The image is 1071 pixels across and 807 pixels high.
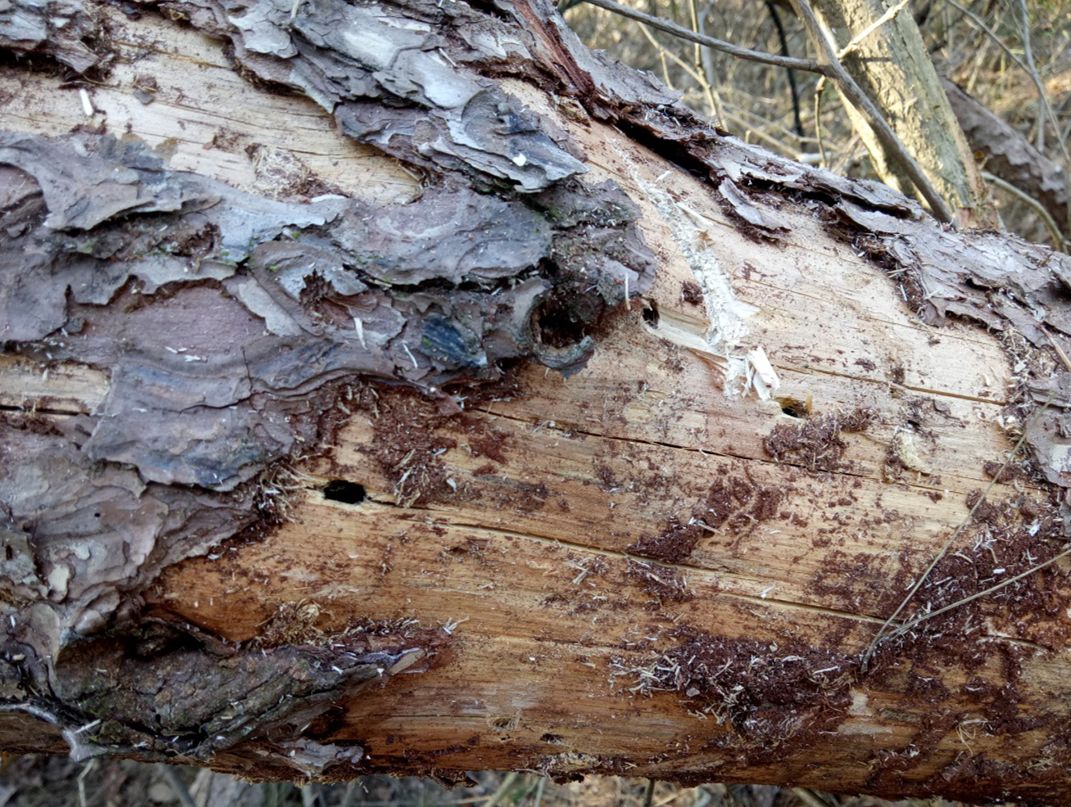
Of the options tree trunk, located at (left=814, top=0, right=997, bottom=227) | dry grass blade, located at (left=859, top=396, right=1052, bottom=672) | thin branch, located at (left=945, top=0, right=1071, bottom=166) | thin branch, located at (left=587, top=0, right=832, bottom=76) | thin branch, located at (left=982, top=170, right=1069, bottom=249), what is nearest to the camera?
dry grass blade, located at (left=859, top=396, right=1052, bottom=672)

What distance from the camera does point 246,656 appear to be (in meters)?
1.20

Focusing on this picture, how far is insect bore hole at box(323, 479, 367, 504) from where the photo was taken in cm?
119

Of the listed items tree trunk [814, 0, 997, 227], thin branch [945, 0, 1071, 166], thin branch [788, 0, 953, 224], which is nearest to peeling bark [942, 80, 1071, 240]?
thin branch [945, 0, 1071, 166]

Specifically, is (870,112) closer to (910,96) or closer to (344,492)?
(910,96)

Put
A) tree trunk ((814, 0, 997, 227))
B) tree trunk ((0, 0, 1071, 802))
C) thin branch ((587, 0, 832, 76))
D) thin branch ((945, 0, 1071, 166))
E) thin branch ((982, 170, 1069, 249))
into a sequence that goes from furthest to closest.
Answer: thin branch ((982, 170, 1069, 249)) < thin branch ((945, 0, 1071, 166)) < tree trunk ((814, 0, 997, 227)) < thin branch ((587, 0, 832, 76)) < tree trunk ((0, 0, 1071, 802))

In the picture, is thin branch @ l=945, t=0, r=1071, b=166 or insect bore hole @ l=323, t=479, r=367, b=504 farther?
thin branch @ l=945, t=0, r=1071, b=166

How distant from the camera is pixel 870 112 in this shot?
7.47 feet

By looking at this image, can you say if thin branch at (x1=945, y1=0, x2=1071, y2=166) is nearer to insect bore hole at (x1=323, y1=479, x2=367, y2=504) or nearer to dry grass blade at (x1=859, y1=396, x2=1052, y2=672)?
dry grass blade at (x1=859, y1=396, x2=1052, y2=672)

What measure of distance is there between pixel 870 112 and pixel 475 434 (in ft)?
5.51

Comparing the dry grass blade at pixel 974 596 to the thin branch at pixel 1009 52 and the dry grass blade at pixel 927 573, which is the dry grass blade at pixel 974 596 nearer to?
the dry grass blade at pixel 927 573

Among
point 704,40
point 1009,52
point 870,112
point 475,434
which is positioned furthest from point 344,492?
point 1009,52

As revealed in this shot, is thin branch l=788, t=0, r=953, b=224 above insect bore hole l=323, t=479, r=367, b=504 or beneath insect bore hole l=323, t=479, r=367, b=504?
above

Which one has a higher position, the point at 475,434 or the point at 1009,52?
the point at 1009,52

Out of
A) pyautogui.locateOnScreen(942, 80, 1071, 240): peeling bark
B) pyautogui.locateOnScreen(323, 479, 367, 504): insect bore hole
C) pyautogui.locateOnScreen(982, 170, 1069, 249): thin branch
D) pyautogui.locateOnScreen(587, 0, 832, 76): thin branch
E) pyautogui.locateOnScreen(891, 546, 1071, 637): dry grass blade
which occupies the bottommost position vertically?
pyautogui.locateOnScreen(891, 546, 1071, 637): dry grass blade
